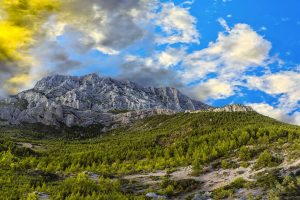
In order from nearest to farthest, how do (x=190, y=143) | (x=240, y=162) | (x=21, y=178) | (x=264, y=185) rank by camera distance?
(x=264, y=185) → (x=21, y=178) → (x=240, y=162) → (x=190, y=143)

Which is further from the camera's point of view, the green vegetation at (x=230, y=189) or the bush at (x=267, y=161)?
the bush at (x=267, y=161)

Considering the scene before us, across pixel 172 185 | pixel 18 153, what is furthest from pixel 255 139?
pixel 18 153

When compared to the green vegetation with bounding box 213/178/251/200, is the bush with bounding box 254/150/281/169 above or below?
above

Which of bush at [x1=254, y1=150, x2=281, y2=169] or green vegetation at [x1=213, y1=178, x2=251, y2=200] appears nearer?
green vegetation at [x1=213, y1=178, x2=251, y2=200]

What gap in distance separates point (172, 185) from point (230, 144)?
110ft

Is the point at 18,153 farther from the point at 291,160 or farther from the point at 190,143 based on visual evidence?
the point at 291,160

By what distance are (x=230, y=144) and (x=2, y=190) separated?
62116mm

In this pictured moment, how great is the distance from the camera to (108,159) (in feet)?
467

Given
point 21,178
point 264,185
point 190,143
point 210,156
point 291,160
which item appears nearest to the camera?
point 264,185

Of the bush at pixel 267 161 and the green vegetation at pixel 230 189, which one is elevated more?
the bush at pixel 267 161

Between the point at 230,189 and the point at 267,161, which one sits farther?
the point at 267,161

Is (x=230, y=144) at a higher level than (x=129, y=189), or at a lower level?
higher

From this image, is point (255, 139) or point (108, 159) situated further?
point (108, 159)

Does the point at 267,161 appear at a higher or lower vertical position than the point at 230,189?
higher
